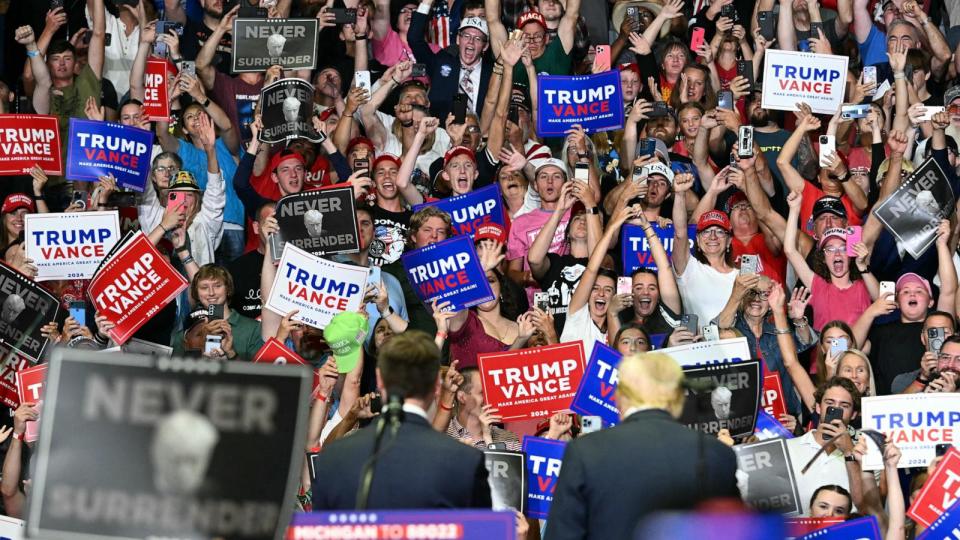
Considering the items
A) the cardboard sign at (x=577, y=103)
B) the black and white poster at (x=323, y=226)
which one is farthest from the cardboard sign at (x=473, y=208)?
the cardboard sign at (x=577, y=103)

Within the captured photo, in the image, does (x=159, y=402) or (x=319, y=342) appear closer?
(x=159, y=402)

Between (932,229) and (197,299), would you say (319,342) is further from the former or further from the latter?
(932,229)

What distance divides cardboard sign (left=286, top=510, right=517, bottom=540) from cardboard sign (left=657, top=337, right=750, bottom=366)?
13.5 feet

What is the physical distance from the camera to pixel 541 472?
24.2 feet

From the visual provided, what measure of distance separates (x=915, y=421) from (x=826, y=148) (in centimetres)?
281

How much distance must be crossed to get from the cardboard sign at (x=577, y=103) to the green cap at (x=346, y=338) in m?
2.75

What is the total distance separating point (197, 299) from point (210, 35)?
3.07m

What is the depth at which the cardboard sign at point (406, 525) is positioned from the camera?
3.83 m

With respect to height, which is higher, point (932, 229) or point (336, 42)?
point (336, 42)

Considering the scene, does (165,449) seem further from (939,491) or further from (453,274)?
(453,274)

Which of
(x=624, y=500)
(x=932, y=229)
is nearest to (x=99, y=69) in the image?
(x=932, y=229)

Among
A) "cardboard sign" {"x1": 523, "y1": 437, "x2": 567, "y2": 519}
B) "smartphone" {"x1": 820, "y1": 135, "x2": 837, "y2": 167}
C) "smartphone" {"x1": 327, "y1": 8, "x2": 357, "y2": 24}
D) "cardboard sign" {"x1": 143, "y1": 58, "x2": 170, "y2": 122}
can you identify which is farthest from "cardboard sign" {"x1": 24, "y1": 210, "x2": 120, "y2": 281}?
"smartphone" {"x1": 820, "y1": 135, "x2": 837, "y2": 167}

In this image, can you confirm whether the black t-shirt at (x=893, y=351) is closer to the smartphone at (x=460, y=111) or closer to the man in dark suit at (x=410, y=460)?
the smartphone at (x=460, y=111)

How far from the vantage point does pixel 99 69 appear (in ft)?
36.3
